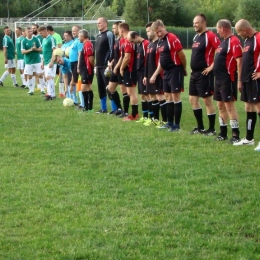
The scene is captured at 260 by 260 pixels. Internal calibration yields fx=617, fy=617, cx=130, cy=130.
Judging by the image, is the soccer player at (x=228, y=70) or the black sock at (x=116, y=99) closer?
the soccer player at (x=228, y=70)

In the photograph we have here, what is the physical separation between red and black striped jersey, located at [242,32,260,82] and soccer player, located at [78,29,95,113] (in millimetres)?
5806

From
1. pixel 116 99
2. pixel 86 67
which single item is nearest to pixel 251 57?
pixel 116 99

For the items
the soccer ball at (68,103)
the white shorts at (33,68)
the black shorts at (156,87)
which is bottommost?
the soccer ball at (68,103)

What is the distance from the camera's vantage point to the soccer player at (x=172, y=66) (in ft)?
38.2

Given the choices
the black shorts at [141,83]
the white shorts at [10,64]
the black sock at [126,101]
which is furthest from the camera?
the white shorts at [10,64]

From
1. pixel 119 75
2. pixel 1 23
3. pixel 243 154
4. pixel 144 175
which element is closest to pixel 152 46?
pixel 119 75

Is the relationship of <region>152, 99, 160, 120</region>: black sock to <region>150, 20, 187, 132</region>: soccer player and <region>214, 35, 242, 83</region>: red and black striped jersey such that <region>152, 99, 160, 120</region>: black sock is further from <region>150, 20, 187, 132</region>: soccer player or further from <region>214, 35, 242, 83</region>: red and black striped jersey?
<region>214, 35, 242, 83</region>: red and black striped jersey

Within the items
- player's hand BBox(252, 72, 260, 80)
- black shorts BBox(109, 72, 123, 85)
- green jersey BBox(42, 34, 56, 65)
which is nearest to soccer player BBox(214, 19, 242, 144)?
player's hand BBox(252, 72, 260, 80)

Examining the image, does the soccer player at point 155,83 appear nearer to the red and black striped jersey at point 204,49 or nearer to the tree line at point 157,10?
the red and black striped jersey at point 204,49

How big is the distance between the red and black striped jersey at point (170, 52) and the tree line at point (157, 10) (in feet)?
127

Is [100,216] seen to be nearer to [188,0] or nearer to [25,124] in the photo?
[25,124]

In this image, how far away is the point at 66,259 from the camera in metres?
5.34

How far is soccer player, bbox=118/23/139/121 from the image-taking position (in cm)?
1340

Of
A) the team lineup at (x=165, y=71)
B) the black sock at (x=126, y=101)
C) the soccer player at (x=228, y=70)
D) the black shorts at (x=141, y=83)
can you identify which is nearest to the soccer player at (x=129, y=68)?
the team lineup at (x=165, y=71)
